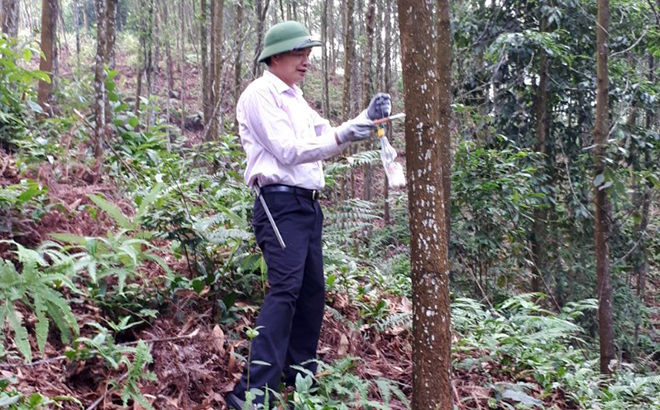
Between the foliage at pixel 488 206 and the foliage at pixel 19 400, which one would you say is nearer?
the foliage at pixel 19 400

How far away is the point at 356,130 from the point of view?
10.2 ft

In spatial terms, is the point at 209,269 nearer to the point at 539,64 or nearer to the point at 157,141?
the point at 157,141

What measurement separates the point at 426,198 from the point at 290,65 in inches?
51.8

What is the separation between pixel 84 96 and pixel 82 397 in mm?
5952

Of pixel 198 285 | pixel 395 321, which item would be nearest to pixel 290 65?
pixel 198 285

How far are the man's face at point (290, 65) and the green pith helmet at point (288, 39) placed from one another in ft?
0.22

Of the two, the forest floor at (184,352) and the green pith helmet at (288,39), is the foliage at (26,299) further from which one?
the green pith helmet at (288,39)

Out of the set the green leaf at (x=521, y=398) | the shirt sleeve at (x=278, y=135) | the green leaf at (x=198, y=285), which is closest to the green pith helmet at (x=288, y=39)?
the shirt sleeve at (x=278, y=135)

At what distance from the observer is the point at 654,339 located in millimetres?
14547

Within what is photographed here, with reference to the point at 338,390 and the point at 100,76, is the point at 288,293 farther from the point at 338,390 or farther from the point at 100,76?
the point at 100,76

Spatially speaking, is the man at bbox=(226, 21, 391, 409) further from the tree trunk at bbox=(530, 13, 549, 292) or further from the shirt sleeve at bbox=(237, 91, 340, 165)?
the tree trunk at bbox=(530, 13, 549, 292)

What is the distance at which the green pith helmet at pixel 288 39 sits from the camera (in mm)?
3473

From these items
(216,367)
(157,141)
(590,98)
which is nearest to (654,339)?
(590,98)

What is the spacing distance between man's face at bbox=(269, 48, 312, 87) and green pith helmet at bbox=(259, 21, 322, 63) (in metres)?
0.07
